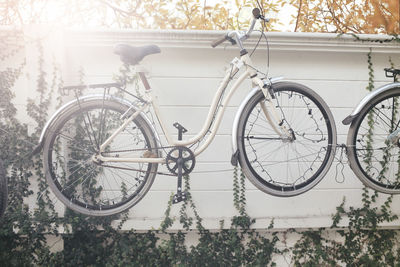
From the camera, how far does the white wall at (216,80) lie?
7.82 ft

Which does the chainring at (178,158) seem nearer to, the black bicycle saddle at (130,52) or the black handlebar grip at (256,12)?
the black bicycle saddle at (130,52)

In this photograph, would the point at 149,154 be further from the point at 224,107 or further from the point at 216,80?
the point at 216,80

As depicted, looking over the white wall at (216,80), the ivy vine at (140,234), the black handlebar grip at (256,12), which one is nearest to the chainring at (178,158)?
the ivy vine at (140,234)

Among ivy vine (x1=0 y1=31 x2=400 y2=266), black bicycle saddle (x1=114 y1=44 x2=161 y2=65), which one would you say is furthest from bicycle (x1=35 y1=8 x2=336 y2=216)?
ivy vine (x1=0 y1=31 x2=400 y2=266)

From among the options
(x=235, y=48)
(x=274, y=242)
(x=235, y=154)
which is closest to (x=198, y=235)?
(x=274, y=242)

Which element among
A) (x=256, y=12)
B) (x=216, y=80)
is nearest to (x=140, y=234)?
(x=216, y=80)

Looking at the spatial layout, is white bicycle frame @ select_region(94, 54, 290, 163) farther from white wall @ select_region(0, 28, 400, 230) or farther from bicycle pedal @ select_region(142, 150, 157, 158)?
white wall @ select_region(0, 28, 400, 230)

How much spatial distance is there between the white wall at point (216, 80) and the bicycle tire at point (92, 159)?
0.31 metres

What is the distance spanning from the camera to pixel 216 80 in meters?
2.53

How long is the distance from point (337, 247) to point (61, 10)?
3.90 metres

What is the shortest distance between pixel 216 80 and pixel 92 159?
3.92 feet

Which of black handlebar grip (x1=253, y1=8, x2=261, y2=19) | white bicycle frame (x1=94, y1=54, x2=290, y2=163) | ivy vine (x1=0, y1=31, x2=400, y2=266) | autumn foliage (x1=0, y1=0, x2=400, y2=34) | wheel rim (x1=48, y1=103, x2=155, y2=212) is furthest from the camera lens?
autumn foliage (x1=0, y1=0, x2=400, y2=34)

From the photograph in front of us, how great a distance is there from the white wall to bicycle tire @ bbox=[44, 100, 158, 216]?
1.00 feet

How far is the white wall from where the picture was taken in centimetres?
238
